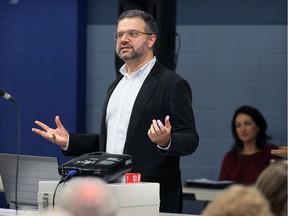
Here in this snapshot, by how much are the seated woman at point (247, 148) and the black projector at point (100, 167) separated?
2.40m

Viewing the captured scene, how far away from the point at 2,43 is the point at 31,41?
24cm

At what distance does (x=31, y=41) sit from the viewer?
19.5 feet

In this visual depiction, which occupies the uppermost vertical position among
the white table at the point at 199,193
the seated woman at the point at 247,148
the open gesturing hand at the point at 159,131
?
the open gesturing hand at the point at 159,131

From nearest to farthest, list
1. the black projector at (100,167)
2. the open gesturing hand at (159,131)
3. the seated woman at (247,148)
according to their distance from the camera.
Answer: the black projector at (100,167)
the open gesturing hand at (159,131)
the seated woman at (247,148)

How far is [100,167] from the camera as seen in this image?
293 cm

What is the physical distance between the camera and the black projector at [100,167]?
115 inches

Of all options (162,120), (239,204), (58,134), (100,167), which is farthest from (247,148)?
(239,204)

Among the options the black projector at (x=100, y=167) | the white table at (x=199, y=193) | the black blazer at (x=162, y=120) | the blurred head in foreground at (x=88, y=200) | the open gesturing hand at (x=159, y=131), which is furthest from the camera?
the white table at (x=199, y=193)

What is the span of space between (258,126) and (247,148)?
17 cm

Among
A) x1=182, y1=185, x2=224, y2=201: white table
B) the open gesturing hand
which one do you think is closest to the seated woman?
x1=182, y1=185, x2=224, y2=201: white table

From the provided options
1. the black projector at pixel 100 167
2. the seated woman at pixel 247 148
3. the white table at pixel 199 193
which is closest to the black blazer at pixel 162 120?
the black projector at pixel 100 167

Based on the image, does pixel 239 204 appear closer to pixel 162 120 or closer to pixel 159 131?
pixel 159 131

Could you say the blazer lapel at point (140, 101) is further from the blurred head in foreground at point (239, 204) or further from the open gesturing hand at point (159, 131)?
the blurred head in foreground at point (239, 204)

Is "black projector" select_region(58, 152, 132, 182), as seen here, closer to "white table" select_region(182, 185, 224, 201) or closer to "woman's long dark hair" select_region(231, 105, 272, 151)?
"white table" select_region(182, 185, 224, 201)
